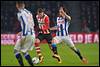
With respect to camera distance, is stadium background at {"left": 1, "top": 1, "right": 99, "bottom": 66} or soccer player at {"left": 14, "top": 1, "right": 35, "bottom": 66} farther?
stadium background at {"left": 1, "top": 1, "right": 99, "bottom": 66}

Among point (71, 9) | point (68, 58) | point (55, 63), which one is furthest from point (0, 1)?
point (55, 63)

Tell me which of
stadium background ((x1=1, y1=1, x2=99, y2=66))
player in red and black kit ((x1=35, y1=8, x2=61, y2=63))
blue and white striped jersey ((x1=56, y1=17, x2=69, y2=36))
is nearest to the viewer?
player in red and black kit ((x1=35, y1=8, x2=61, y2=63))

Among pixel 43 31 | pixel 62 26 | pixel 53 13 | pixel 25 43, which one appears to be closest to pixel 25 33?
pixel 25 43

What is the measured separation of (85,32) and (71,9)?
178 centimetres

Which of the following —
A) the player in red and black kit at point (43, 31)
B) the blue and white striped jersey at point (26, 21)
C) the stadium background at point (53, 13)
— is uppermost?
the blue and white striped jersey at point (26, 21)

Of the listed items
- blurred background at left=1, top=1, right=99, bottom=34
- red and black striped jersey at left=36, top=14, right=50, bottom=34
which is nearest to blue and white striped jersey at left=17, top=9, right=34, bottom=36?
red and black striped jersey at left=36, top=14, right=50, bottom=34

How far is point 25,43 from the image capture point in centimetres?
1803

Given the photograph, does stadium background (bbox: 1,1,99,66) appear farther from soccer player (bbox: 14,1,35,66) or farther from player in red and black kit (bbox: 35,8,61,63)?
soccer player (bbox: 14,1,35,66)

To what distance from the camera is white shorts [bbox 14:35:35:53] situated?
59.0 feet

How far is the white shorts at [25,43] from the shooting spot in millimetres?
17969

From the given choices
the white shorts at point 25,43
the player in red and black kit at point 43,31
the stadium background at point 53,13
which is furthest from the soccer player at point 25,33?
the stadium background at point 53,13

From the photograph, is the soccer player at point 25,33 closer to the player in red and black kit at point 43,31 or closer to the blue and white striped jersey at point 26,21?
the blue and white striped jersey at point 26,21

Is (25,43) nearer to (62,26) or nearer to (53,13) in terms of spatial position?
(62,26)

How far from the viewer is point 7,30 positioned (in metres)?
37.6
